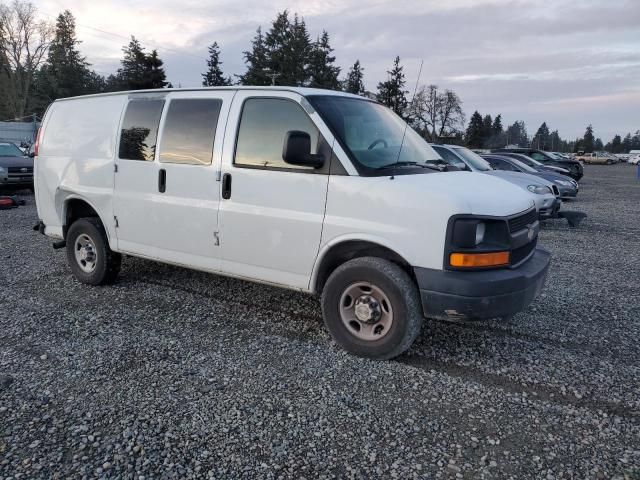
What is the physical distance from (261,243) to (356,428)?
1.83m

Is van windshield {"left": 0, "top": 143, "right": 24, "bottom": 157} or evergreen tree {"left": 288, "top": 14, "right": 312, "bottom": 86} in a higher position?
evergreen tree {"left": 288, "top": 14, "right": 312, "bottom": 86}

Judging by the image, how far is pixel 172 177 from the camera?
186 inches

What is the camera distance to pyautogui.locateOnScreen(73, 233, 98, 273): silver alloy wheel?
5648mm

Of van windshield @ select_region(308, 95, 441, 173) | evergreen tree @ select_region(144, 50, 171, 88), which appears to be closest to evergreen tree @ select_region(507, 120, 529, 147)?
evergreen tree @ select_region(144, 50, 171, 88)

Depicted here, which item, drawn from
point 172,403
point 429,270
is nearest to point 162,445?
point 172,403

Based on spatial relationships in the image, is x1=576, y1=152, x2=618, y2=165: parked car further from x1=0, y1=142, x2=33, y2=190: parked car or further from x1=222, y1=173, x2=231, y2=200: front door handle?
x1=222, y1=173, x2=231, y2=200: front door handle

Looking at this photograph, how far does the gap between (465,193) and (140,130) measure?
3383mm

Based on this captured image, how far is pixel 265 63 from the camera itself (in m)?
55.9

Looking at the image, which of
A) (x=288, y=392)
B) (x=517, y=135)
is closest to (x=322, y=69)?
(x=288, y=392)

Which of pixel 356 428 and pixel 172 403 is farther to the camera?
pixel 172 403

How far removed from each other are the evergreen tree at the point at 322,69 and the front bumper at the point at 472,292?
52687mm

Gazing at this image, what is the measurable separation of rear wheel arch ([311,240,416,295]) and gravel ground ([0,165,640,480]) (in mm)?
598

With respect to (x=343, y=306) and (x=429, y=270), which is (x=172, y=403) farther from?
(x=429, y=270)

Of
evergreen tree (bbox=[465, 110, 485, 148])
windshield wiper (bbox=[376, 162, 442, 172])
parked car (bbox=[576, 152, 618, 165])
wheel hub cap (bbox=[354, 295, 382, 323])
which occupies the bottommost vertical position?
wheel hub cap (bbox=[354, 295, 382, 323])
